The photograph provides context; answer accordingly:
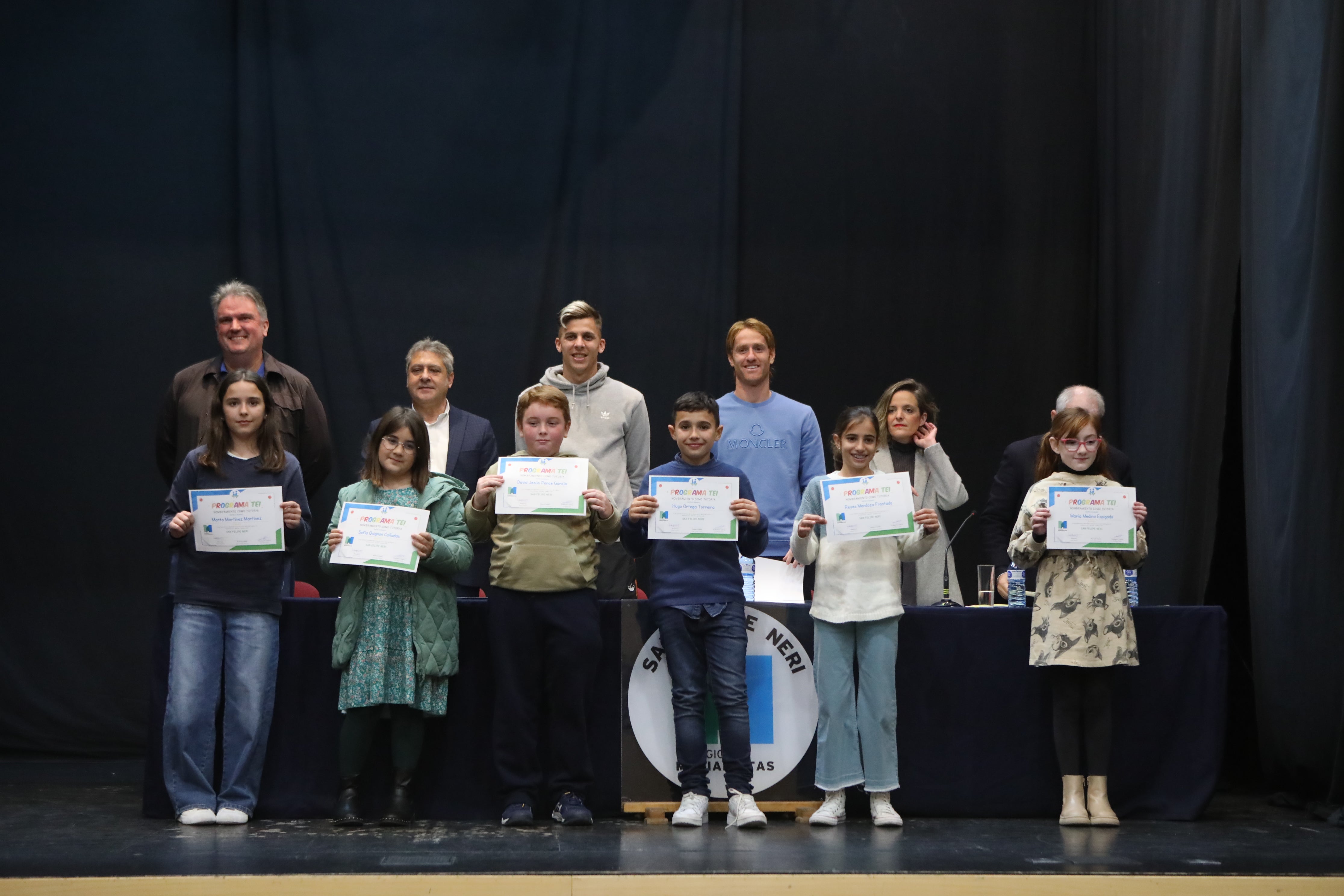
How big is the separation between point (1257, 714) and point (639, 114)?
4.11 metres

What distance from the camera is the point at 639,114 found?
6.70 metres

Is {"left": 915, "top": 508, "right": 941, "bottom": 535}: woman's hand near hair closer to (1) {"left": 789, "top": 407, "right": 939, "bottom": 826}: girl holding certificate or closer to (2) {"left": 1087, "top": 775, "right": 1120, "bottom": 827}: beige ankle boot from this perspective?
(1) {"left": 789, "top": 407, "right": 939, "bottom": 826}: girl holding certificate

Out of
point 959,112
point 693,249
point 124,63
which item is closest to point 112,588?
point 124,63

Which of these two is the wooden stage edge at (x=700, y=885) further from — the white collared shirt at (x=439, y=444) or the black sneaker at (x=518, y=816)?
the white collared shirt at (x=439, y=444)

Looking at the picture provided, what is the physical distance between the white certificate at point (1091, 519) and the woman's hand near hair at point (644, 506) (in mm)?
1304

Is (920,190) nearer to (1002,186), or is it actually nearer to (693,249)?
(1002,186)

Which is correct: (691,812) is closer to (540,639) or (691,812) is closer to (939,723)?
(540,639)

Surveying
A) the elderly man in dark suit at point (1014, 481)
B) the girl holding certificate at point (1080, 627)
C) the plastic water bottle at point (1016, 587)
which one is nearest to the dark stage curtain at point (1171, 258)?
the elderly man in dark suit at point (1014, 481)

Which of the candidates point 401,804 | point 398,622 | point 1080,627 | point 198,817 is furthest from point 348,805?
point 1080,627

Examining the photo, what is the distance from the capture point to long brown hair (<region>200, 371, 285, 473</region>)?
13.8ft

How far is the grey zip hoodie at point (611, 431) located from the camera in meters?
4.82

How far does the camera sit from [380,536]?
4.04 m

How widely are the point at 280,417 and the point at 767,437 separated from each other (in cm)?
182

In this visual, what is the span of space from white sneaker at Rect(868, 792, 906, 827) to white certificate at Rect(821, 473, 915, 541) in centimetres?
87
